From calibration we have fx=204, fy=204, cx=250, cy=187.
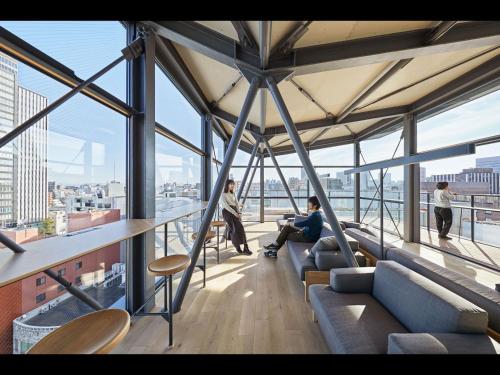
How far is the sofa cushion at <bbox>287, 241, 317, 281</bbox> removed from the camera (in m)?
2.50

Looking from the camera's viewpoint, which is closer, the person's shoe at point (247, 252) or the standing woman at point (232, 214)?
the standing woman at point (232, 214)

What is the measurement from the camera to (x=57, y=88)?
59.3 inches

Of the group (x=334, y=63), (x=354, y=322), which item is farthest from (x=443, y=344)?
(x=334, y=63)

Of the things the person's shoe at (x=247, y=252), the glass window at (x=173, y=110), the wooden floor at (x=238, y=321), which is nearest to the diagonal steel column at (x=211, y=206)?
the wooden floor at (x=238, y=321)

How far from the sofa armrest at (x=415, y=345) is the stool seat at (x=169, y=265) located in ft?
5.03

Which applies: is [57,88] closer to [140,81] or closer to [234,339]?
[140,81]

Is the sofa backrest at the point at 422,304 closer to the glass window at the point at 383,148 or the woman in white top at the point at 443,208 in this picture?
the woman in white top at the point at 443,208

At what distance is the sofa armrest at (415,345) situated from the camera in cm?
96

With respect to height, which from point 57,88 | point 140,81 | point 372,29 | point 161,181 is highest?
point 372,29

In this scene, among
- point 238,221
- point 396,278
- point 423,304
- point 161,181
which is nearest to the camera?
point 423,304

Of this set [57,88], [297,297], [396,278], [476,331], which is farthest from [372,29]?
[297,297]

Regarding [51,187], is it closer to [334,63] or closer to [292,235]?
[334,63]

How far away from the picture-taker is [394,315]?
60.7 inches
